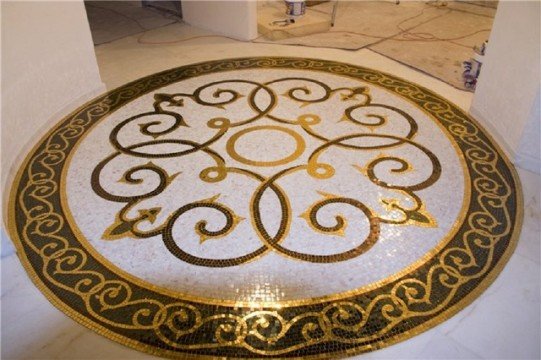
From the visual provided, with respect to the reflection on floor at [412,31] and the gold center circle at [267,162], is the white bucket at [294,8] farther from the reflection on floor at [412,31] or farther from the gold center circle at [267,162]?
the gold center circle at [267,162]

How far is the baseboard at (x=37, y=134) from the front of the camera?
2.22 metres

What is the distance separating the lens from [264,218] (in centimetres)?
207

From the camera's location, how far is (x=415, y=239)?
1.97 meters

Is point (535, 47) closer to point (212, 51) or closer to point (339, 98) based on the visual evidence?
point (339, 98)

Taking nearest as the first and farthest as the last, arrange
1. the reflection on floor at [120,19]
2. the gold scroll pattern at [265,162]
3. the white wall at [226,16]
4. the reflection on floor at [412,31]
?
the gold scroll pattern at [265,162]
the reflection on floor at [412,31]
the white wall at [226,16]
the reflection on floor at [120,19]

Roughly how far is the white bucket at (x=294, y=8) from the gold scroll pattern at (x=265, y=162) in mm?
1432

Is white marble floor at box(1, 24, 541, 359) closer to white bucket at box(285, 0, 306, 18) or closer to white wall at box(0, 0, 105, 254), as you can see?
white wall at box(0, 0, 105, 254)

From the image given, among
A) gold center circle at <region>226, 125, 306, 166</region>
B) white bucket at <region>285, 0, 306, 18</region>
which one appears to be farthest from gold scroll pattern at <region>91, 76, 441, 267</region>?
white bucket at <region>285, 0, 306, 18</region>

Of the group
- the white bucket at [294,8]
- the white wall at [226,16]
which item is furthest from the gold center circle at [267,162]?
the white bucket at [294,8]

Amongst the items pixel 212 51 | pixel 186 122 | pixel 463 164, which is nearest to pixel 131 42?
pixel 212 51

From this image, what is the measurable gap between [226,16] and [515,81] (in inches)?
105

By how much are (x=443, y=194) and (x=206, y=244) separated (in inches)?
46.6

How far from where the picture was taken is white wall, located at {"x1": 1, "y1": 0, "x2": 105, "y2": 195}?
2.38 meters

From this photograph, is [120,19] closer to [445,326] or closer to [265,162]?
[265,162]
